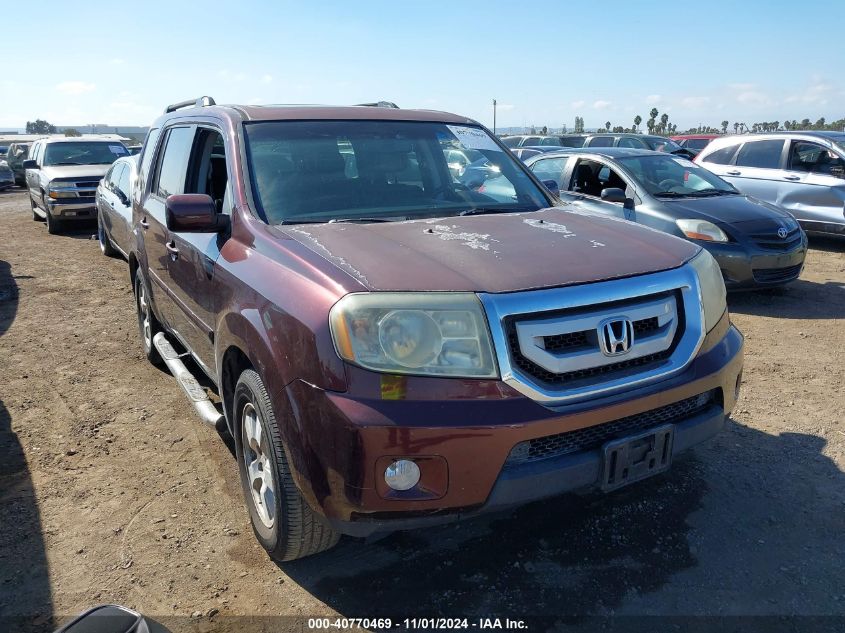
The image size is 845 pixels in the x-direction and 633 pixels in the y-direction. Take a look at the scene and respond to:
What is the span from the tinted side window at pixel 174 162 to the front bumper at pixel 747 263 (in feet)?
16.3

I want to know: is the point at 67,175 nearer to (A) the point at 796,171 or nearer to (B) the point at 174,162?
(B) the point at 174,162

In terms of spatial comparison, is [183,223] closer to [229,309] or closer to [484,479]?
[229,309]

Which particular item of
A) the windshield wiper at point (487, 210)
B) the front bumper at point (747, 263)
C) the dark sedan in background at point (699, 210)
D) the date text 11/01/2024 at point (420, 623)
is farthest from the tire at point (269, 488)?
the front bumper at point (747, 263)

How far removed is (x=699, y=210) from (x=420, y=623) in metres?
5.79

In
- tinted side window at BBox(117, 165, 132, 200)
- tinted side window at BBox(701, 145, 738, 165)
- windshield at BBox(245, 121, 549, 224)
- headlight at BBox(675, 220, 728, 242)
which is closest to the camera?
windshield at BBox(245, 121, 549, 224)

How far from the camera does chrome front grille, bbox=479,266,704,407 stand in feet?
7.35

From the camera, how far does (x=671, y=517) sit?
308cm

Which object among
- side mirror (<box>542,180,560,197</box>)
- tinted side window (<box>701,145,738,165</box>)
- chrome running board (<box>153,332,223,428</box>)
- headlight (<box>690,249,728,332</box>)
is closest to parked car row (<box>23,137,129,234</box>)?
chrome running board (<box>153,332,223,428</box>)

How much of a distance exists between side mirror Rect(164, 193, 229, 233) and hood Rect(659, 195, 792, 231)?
5.30 meters

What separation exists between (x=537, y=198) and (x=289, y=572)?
2.37 m

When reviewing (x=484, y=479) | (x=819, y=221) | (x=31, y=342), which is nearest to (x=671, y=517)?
(x=484, y=479)

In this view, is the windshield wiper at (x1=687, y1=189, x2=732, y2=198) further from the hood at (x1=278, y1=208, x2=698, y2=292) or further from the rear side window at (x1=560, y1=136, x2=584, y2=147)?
the rear side window at (x1=560, y1=136, x2=584, y2=147)

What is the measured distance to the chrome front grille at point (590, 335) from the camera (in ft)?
7.35

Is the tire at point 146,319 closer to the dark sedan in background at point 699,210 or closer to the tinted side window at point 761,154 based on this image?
the dark sedan in background at point 699,210
